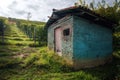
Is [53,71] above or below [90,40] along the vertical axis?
below

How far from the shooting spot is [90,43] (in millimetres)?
10180

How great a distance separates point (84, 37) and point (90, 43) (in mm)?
633

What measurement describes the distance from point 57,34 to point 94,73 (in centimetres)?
508

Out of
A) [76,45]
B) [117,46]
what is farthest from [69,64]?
[117,46]

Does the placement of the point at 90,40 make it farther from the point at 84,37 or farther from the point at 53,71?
the point at 53,71

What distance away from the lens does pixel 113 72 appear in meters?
9.24

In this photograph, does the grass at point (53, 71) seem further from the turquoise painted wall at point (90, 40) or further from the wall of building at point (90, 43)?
the turquoise painted wall at point (90, 40)

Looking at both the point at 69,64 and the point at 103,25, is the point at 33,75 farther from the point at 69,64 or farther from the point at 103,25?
the point at 103,25

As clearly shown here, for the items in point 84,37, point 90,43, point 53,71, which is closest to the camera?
point 53,71

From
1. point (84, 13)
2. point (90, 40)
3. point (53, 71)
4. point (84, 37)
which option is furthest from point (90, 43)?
point (53, 71)

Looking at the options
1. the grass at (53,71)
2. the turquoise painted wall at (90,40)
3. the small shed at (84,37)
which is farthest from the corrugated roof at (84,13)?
the grass at (53,71)

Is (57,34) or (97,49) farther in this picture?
(57,34)

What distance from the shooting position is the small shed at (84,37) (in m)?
9.49

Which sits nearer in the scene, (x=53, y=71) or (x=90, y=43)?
(x=53, y=71)
